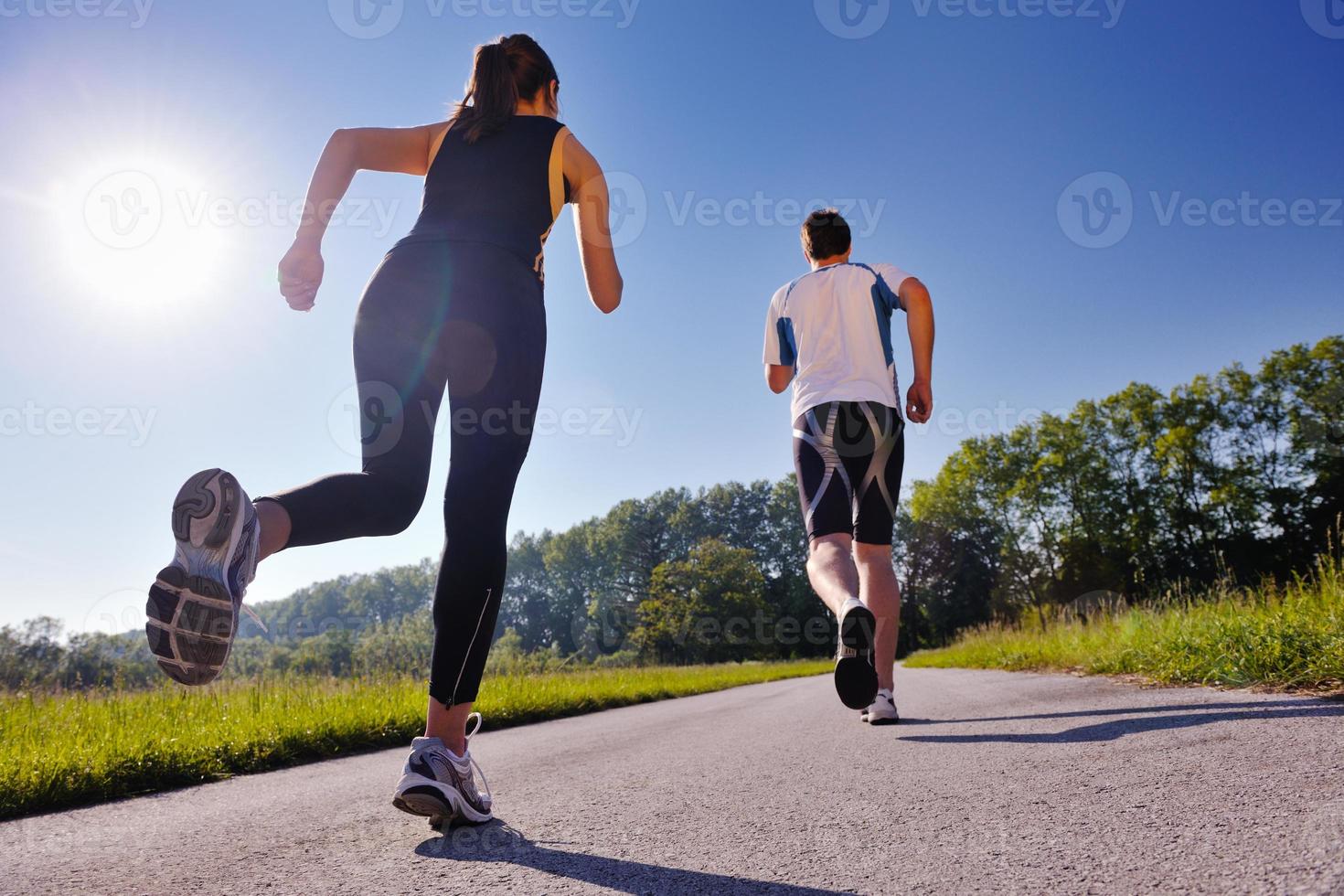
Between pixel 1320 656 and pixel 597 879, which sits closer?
pixel 597 879

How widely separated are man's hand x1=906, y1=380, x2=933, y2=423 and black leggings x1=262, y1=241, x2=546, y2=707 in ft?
8.03

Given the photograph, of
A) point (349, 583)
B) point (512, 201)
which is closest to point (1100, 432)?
point (512, 201)

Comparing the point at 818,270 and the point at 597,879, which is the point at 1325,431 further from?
the point at 597,879

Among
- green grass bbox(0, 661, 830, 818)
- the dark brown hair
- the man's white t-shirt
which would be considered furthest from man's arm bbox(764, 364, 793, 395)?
green grass bbox(0, 661, 830, 818)

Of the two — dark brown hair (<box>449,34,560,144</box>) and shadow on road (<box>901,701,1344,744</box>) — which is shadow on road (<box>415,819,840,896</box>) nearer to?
shadow on road (<box>901,701,1344,744</box>)

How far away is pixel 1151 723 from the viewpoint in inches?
110

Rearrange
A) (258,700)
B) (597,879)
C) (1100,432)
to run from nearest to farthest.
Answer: (597,879) → (258,700) → (1100,432)

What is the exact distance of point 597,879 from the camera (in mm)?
1424

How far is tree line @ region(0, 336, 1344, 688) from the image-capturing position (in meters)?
42.5

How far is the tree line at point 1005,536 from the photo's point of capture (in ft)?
139

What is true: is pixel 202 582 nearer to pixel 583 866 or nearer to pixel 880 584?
pixel 583 866

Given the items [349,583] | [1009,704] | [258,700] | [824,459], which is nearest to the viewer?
[824,459]

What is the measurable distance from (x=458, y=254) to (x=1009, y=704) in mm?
4172

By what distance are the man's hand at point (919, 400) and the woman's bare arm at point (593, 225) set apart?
80.5 inches
